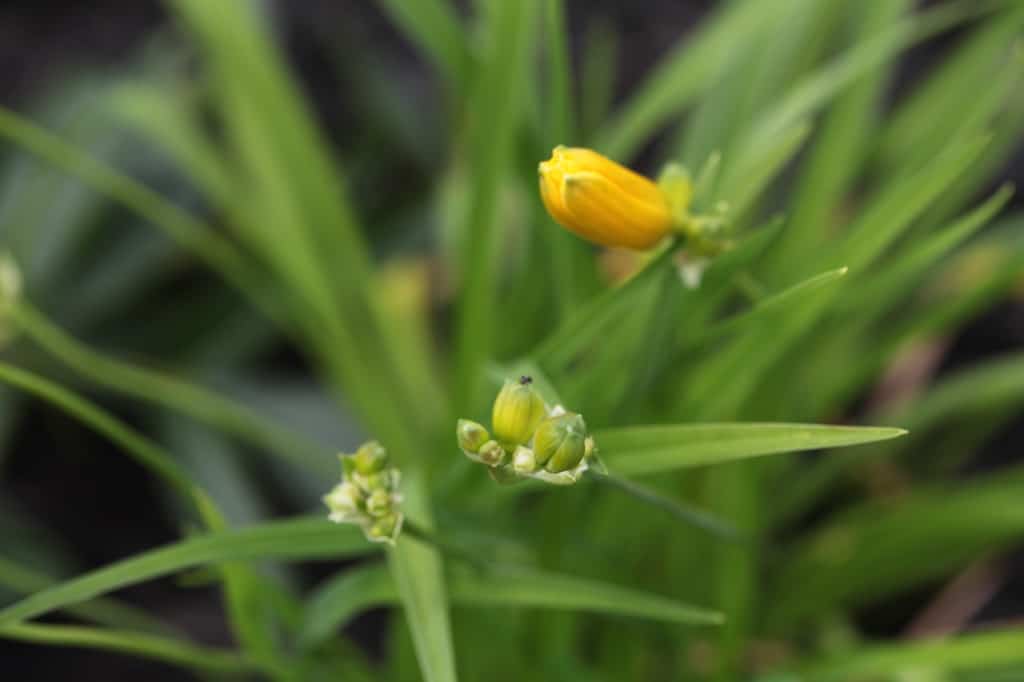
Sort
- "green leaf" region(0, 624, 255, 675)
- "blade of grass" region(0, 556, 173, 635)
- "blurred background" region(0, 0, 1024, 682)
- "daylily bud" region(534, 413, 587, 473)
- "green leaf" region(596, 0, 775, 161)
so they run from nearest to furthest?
"daylily bud" region(534, 413, 587, 473), "green leaf" region(0, 624, 255, 675), "blade of grass" region(0, 556, 173, 635), "green leaf" region(596, 0, 775, 161), "blurred background" region(0, 0, 1024, 682)

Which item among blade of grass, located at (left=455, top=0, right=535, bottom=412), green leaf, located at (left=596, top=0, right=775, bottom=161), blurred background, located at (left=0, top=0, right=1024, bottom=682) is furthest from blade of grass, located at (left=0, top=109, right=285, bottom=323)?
green leaf, located at (left=596, top=0, right=775, bottom=161)

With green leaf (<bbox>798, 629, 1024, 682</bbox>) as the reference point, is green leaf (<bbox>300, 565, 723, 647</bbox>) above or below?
above

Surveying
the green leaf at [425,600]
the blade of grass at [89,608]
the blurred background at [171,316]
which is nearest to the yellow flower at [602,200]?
the green leaf at [425,600]

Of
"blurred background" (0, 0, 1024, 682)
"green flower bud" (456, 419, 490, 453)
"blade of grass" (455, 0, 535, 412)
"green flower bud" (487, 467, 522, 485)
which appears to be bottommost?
"green flower bud" (487, 467, 522, 485)

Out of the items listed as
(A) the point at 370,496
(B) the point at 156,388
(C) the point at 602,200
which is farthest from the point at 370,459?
(B) the point at 156,388

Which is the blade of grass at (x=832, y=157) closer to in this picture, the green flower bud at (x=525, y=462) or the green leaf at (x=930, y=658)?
the green leaf at (x=930, y=658)

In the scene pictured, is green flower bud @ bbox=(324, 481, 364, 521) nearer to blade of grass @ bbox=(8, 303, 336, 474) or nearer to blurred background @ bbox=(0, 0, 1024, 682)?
blade of grass @ bbox=(8, 303, 336, 474)
